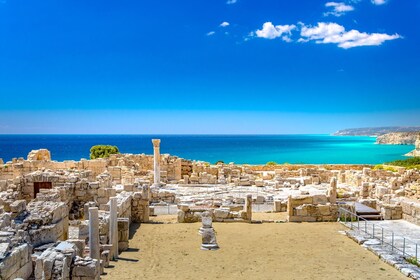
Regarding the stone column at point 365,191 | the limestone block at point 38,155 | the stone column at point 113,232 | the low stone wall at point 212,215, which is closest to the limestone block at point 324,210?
the low stone wall at point 212,215

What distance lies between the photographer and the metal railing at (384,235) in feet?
44.7

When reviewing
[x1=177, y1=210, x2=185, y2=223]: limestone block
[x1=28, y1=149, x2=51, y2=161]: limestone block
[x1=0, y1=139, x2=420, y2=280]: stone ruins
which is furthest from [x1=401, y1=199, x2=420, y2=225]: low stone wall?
[x1=28, y1=149, x2=51, y2=161]: limestone block

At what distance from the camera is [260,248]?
1441 centimetres

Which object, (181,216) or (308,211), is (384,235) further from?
(181,216)

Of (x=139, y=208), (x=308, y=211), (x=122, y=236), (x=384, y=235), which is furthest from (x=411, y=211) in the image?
(x=122, y=236)

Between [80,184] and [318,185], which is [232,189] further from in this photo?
[80,184]

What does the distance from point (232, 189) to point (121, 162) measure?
9.82 metres

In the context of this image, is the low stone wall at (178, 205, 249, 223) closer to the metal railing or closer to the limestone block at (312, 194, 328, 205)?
the limestone block at (312, 194, 328, 205)

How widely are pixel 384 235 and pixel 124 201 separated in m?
9.32

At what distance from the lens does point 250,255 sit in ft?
44.7

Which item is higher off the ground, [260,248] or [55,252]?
[55,252]

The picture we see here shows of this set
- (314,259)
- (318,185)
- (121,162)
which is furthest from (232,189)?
(314,259)

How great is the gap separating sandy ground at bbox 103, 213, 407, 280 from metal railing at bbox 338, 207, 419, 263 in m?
0.71

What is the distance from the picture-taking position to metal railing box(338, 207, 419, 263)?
1362 centimetres
